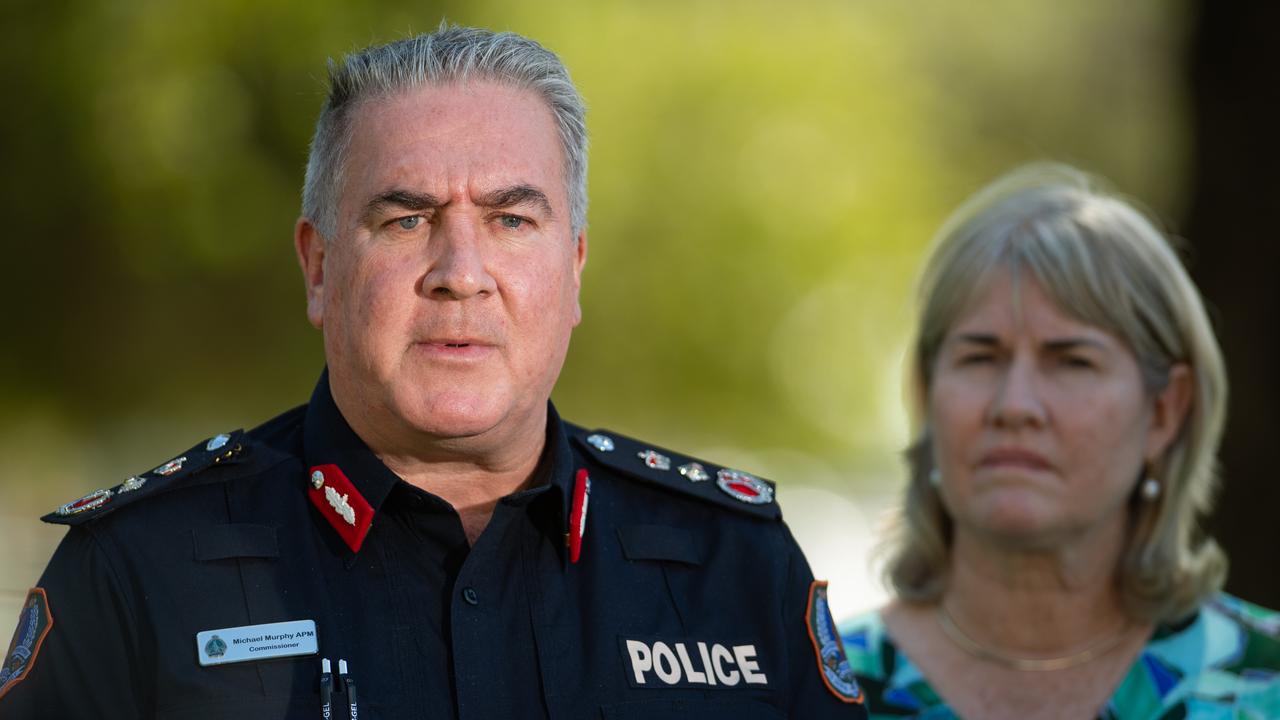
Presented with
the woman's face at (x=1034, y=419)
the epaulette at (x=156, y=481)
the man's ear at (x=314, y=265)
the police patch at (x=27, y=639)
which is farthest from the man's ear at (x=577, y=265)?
the woman's face at (x=1034, y=419)

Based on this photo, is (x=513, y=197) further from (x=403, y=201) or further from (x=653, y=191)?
(x=653, y=191)

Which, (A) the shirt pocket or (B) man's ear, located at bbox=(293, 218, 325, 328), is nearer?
(A) the shirt pocket

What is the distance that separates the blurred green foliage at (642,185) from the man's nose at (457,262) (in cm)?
367

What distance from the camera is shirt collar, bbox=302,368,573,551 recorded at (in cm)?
245

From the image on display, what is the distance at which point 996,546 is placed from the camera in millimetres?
3752

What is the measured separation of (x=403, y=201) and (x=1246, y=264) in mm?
3597

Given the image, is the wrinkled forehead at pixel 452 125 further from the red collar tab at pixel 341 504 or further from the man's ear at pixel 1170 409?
the man's ear at pixel 1170 409

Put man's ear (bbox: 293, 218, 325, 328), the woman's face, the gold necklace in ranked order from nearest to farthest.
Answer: man's ear (bbox: 293, 218, 325, 328) → the woman's face → the gold necklace

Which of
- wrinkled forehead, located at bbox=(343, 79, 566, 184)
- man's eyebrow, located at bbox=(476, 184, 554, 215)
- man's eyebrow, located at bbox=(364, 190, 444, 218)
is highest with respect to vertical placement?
wrinkled forehead, located at bbox=(343, 79, 566, 184)

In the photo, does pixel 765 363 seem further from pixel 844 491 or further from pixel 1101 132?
pixel 1101 132

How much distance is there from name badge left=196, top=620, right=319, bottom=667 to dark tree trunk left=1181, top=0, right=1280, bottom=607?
369 cm

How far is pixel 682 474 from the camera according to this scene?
2832 millimetres

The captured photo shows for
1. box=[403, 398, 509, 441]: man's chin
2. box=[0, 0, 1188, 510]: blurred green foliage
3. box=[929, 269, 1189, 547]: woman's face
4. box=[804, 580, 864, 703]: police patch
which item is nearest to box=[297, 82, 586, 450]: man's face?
box=[403, 398, 509, 441]: man's chin

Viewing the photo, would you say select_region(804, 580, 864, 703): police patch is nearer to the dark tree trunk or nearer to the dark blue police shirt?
the dark blue police shirt
